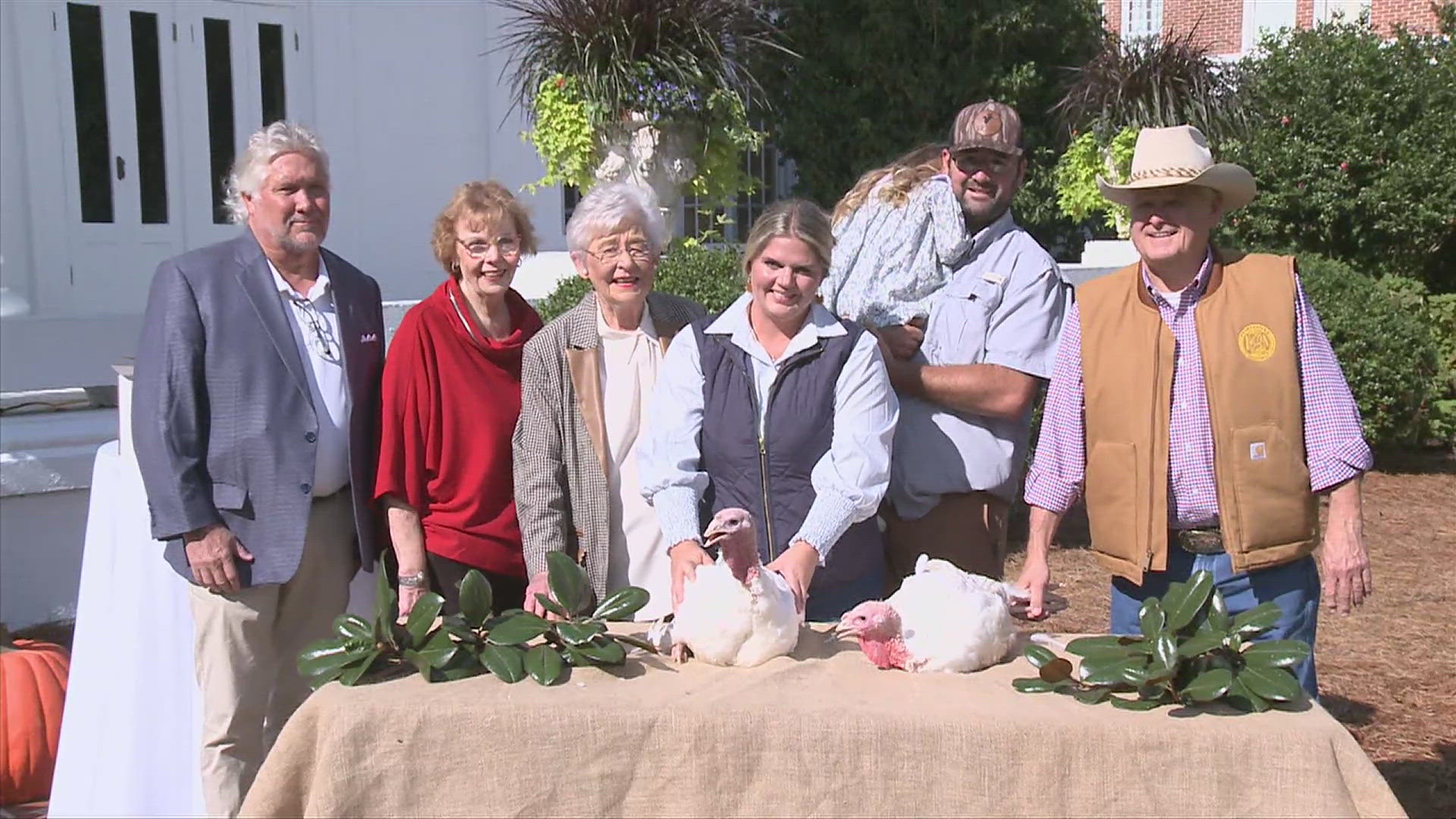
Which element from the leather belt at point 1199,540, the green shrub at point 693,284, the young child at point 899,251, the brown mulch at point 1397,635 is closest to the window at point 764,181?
the brown mulch at point 1397,635

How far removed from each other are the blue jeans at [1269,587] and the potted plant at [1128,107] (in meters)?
8.28

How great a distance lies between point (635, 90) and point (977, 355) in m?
4.26

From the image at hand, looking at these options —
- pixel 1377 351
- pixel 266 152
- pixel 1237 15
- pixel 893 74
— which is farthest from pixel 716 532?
pixel 1237 15

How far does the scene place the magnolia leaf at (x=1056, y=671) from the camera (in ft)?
7.78

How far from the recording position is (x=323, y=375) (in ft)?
10.5

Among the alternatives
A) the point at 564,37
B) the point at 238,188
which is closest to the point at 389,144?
the point at 564,37

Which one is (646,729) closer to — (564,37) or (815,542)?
(815,542)

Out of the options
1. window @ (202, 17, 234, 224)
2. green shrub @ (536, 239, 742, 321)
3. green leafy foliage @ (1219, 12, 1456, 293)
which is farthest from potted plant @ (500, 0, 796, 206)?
green leafy foliage @ (1219, 12, 1456, 293)

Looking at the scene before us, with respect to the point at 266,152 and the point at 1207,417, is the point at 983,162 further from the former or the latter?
the point at 266,152

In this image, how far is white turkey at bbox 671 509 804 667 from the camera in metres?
2.48

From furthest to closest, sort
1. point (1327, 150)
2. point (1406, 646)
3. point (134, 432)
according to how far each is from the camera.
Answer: point (1327, 150) → point (1406, 646) → point (134, 432)

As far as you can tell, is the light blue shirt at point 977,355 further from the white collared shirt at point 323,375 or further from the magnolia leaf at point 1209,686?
the white collared shirt at point 323,375

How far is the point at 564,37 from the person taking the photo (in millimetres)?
7121

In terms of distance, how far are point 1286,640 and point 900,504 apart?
3.65 feet
